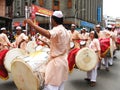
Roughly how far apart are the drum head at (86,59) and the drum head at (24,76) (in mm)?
3771

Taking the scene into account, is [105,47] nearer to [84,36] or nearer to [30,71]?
[84,36]

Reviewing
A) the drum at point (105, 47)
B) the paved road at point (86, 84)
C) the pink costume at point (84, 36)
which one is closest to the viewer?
the paved road at point (86, 84)

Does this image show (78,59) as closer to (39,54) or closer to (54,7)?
(39,54)

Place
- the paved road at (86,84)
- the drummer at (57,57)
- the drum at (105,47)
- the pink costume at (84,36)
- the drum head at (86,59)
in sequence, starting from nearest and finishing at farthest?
the drummer at (57,57) → the paved road at (86,84) → the drum head at (86,59) → the drum at (105,47) → the pink costume at (84,36)

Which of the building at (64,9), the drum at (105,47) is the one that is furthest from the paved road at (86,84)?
the building at (64,9)

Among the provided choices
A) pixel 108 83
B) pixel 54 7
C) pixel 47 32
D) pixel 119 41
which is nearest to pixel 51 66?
pixel 47 32

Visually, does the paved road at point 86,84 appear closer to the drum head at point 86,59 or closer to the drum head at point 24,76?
the drum head at point 86,59

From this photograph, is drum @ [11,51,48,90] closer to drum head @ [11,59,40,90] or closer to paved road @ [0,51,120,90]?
drum head @ [11,59,40,90]

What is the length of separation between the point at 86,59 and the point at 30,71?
4180 mm

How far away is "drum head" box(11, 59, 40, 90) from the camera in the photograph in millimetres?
5009

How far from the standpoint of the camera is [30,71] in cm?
501

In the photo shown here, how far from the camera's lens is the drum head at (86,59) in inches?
352

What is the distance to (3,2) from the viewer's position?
3750 centimetres

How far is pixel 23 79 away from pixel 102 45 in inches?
233
